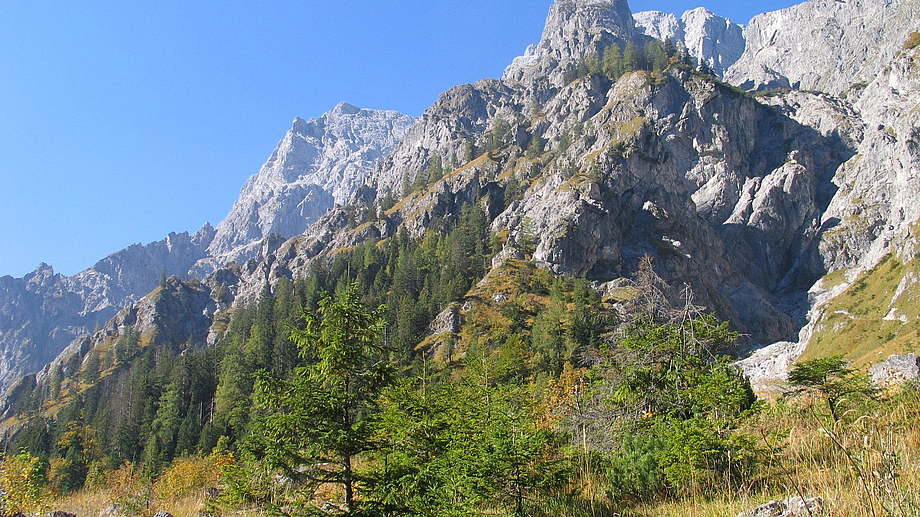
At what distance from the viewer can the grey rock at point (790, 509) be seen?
4.89 meters

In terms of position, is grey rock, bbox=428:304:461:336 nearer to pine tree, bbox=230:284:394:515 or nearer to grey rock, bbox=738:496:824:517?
pine tree, bbox=230:284:394:515

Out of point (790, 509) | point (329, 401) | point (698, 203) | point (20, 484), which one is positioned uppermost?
point (698, 203)

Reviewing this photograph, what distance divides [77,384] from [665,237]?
15800 cm

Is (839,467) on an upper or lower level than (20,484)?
upper

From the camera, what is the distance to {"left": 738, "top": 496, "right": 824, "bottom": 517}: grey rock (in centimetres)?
489

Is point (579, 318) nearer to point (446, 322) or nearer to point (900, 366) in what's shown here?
point (446, 322)

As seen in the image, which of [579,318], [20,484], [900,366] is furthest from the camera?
[579,318]

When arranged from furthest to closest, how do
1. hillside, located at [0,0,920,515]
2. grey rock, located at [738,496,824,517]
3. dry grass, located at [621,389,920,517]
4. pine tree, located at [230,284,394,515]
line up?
pine tree, located at [230,284,394,515] → hillside, located at [0,0,920,515] → grey rock, located at [738,496,824,517] → dry grass, located at [621,389,920,517]

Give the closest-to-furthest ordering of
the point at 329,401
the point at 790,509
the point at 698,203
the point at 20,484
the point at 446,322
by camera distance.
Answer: the point at 790,509, the point at 329,401, the point at 20,484, the point at 446,322, the point at 698,203


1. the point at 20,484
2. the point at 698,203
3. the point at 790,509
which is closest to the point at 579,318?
the point at 20,484

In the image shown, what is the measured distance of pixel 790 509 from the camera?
208 inches

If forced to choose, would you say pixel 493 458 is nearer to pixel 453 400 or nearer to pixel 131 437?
pixel 453 400

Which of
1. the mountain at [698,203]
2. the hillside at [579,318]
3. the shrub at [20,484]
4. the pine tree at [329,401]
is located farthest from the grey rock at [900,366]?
the mountain at [698,203]

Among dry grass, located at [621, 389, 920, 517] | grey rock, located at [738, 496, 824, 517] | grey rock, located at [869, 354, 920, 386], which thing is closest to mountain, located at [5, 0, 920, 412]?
grey rock, located at [869, 354, 920, 386]
